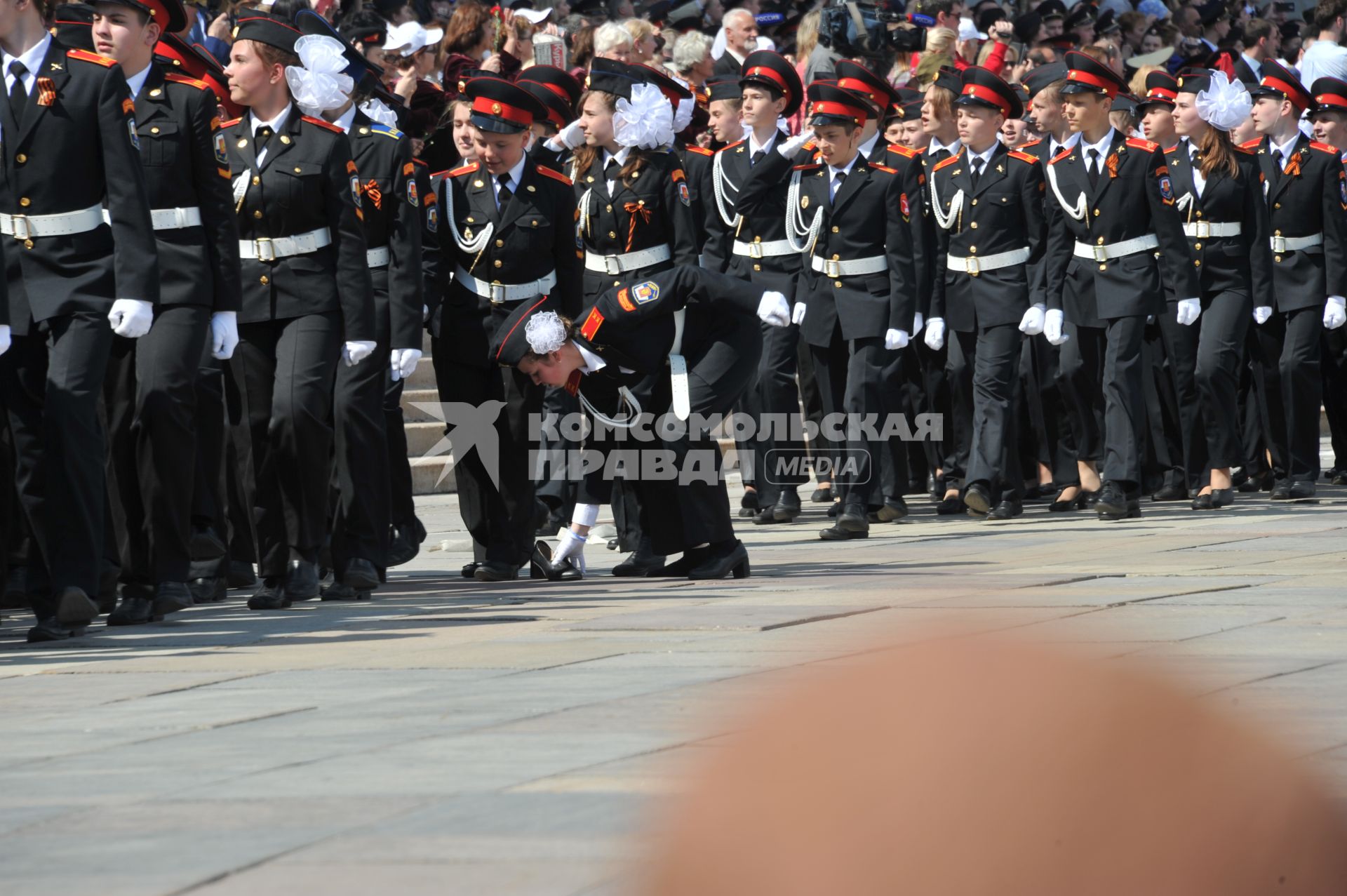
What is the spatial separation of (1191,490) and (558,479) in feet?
14.6

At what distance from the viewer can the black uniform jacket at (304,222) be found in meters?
8.54

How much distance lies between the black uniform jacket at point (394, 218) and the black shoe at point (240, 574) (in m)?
1.08

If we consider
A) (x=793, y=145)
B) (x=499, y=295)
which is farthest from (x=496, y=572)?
(x=793, y=145)

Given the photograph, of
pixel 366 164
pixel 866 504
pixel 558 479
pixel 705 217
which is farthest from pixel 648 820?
pixel 705 217

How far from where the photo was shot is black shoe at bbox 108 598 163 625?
7797 millimetres

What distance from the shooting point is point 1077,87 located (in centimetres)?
1247

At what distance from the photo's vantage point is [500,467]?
9.52m

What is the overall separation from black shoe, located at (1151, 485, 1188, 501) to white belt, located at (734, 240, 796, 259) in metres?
2.84

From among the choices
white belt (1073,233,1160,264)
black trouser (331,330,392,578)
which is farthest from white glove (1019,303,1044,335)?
black trouser (331,330,392,578)

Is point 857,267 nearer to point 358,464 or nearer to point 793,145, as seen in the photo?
point 793,145

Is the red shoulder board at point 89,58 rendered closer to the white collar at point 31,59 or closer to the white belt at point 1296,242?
the white collar at point 31,59

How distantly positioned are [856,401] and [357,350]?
3.82 m

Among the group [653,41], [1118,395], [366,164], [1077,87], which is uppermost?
[653,41]

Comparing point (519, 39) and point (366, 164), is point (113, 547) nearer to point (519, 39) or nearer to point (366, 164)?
point (366, 164)
